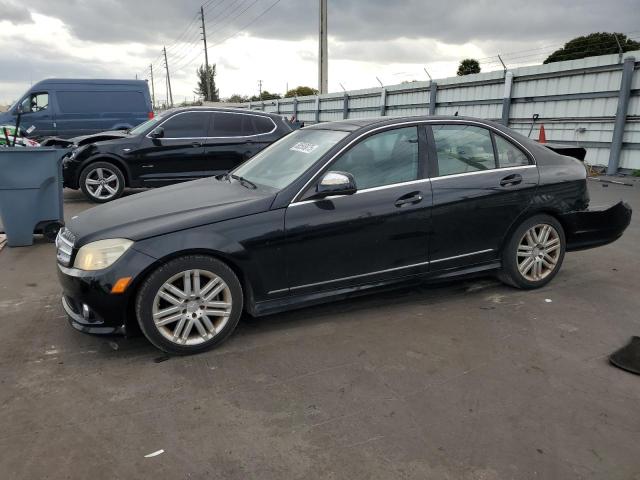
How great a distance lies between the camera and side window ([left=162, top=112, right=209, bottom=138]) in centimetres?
909

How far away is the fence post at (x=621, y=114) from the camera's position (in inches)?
436

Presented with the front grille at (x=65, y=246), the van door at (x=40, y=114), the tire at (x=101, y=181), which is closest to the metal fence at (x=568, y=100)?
the tire at (x=101, y=181)

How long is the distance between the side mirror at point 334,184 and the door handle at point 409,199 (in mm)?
422

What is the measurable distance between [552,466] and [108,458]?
2052 millimetres

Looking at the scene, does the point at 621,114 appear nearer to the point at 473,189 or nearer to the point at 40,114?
the point at 473,189

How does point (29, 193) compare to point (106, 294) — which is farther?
point (29, 193)

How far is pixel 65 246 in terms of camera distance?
354cm

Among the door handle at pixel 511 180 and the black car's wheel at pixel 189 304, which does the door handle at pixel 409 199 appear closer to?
the door handle at pixel 511 180

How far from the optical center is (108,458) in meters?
2.39

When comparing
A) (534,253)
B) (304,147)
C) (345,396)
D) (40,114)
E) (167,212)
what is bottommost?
(345,396)

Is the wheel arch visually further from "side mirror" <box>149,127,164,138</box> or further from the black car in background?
"side mirror" <box>149,127,164,138</box>

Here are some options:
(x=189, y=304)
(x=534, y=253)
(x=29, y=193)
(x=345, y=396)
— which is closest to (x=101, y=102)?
(x=29, y=193)

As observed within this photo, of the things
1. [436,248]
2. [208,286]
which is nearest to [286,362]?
[208,286]

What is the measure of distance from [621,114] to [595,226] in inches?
325
